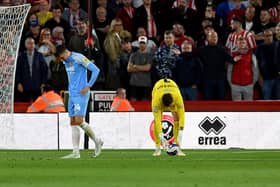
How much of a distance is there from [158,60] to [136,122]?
6.04ft

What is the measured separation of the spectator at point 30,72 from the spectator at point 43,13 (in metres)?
1.35

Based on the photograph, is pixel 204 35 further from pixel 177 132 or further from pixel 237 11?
pixel 177 132

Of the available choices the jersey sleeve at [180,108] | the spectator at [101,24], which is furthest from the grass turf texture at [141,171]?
the spectator at [101,24]

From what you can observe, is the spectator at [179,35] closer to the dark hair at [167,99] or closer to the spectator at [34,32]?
the spectator at [34,32]

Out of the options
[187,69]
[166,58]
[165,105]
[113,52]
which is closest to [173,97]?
[165,105]

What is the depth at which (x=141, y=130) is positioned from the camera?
1103 inches

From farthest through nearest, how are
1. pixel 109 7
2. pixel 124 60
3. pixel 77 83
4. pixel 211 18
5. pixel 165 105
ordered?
pixel 109 7, pixel 211 18, pixel 124 60, pixel 165 105, pixel 77 83

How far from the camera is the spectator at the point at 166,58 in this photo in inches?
1107

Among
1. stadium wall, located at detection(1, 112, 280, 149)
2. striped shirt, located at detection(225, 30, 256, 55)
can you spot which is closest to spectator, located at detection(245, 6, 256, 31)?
striped shirt, located at detection(225, 30, 256, 55)

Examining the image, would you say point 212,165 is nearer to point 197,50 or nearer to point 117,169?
point 117,169

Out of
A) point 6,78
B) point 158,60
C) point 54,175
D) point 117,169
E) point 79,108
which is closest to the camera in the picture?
point 54,175

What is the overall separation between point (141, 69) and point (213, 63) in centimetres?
199

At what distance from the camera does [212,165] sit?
1917 cm

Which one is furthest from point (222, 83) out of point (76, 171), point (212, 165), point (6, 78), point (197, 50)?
point (76, 171)
